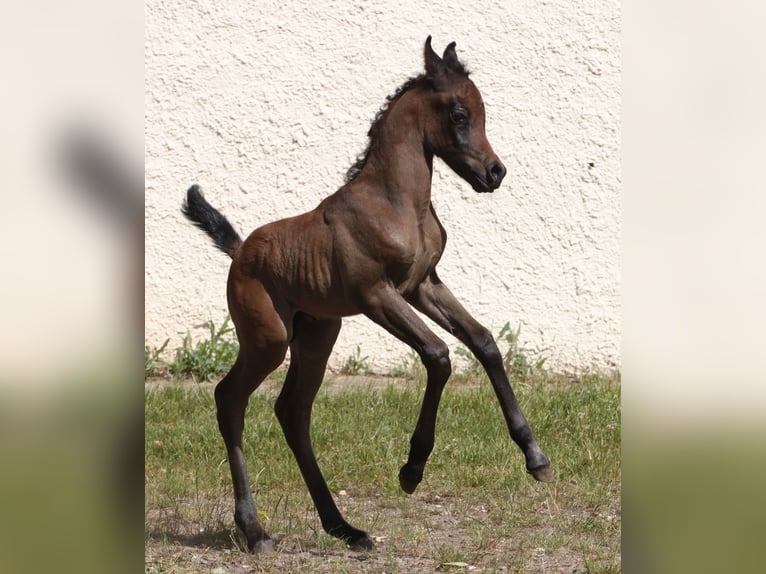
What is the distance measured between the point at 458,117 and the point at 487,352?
3.11ft

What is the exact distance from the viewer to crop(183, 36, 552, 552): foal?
388 cm

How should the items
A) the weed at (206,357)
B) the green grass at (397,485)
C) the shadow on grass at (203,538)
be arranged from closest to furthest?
the green grass at (397,485) → the shadow on grass at (203,538) → the weed at (206,357)

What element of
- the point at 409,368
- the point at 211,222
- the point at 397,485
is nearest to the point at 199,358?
the point at 409,368

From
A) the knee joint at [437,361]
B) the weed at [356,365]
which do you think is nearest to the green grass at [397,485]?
the weed at [356,365]

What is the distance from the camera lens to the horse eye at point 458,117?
12.8 feet

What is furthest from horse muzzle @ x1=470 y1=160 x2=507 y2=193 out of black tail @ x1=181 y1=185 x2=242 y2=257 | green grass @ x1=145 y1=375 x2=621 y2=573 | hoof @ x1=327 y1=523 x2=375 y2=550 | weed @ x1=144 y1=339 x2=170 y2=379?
weed @ x1=144 y1=339 x2=170 y2=379

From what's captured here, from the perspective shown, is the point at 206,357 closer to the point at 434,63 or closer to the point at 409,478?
the point at 409,478

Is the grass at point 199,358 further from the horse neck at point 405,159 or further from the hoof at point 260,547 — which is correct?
the horse neck at point 405,159

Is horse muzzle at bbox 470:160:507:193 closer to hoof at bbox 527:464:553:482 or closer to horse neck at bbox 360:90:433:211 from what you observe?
horse neck at bbox 360:90:433:211

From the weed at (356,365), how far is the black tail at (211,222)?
2.93 meters

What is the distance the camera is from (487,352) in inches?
156

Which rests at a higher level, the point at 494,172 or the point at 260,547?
the point at 494,172

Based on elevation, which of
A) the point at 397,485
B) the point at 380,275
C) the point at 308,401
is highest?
the point at 380,275
